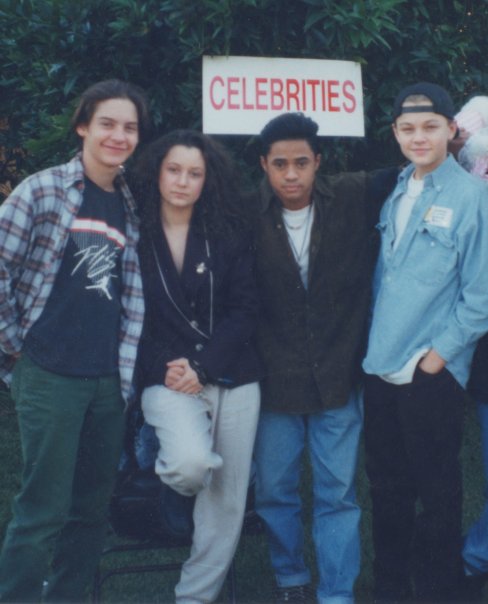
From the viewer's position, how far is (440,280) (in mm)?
3572

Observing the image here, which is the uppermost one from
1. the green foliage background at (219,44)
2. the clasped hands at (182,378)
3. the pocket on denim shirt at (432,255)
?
the green foliage background at (219,44)

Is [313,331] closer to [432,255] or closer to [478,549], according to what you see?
[432,255]

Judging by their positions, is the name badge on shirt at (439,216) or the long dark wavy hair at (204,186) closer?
the name badge on shirt at (439,216)

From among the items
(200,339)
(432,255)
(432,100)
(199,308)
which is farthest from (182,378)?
(432,100)

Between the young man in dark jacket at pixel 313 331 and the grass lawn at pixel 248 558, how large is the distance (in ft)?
1.66

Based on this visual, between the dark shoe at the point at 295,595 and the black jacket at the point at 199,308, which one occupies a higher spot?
the black jacket at the point at 199,308

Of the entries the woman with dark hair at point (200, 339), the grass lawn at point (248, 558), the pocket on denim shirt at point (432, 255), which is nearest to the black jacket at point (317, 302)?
the woman with dark hair at point (200, 339)

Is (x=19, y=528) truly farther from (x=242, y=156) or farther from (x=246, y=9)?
(x=246, y=9)

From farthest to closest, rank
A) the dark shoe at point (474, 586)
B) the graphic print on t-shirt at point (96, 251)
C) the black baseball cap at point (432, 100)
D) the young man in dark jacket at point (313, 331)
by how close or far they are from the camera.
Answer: the dark shoe at point (474, 586) < the young man in dark jacket at point (313, 331) < the black baseball cap at point (432, 100) < the graphic print on t-shirt at point (96, 251)

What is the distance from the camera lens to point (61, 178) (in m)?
3.50

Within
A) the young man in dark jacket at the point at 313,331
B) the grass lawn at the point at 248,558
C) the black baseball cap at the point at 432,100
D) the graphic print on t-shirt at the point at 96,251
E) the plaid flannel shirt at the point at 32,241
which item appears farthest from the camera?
the grass lawn at the point at 248,558

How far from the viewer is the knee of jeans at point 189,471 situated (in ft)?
11.8

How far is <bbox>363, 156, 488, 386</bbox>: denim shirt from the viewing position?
3545 mm

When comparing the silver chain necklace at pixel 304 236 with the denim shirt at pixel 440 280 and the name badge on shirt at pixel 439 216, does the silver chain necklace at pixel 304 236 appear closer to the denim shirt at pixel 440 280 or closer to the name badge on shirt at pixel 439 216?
the denim shirt at pixel 440 280
